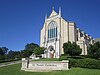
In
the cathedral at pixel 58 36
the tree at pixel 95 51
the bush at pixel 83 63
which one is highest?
the cathedral at pixel 58 36

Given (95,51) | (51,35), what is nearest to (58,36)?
(51,35)

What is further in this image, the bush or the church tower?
the church tower

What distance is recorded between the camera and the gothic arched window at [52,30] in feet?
206

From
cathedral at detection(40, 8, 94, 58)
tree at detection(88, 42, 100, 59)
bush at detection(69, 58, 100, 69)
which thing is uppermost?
cathedral at detection(40, 8, 94, 58)

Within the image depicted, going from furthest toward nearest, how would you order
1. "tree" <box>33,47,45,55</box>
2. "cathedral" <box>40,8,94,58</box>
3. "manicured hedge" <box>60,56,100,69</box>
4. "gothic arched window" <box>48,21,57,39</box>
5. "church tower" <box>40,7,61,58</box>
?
1. "gothic arched window" <box>48,21,57,39</box>
2. "church tower" <box>40,7,61,58</box>
3. "cathedral" <box>40,8,94,58</box>
4. "tree" <box>33,47,45,55</box>
5. "manicured hedge" <box>60,56,100,69</box>

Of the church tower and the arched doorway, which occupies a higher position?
the church tower

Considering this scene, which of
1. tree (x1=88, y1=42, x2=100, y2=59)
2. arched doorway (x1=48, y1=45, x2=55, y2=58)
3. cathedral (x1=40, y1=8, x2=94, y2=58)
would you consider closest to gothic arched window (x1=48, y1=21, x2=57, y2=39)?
cathedral (x1=40, y1=8, x2=94, y2=58)

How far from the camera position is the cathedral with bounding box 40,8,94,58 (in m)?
59.1

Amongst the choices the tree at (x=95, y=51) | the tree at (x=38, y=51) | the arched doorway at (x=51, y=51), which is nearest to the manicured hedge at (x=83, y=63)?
the tree at (x=95, y=51)

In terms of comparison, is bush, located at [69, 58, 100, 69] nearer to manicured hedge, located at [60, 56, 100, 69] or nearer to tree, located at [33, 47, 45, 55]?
manicured hedge, located at [60, 56, 100, 69]

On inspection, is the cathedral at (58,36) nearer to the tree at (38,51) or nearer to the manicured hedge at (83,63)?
the tree at (38,51)

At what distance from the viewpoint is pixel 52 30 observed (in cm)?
6406

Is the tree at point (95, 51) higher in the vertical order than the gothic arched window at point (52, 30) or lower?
lower

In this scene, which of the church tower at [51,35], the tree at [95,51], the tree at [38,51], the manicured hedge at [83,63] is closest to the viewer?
the manicured hedge at [83,63]
